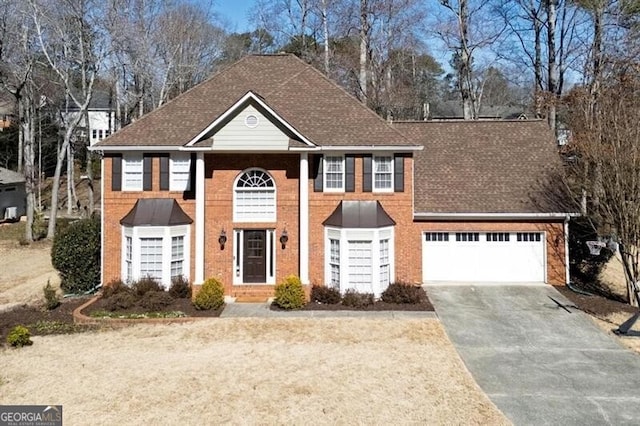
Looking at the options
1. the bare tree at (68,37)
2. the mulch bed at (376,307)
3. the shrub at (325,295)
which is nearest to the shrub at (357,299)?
the mulch bed at (376,307)

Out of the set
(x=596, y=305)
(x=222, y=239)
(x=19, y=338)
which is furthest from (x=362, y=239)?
(x=19, y=338)

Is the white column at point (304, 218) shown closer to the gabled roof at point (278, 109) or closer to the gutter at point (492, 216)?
the gabled roof at point (278, 109)

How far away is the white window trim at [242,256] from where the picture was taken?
16.5m

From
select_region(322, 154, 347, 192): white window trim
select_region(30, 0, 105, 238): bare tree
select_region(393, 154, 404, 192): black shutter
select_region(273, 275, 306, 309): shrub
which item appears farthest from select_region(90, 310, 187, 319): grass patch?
select_region(30, 0, 105, 238): bare tree

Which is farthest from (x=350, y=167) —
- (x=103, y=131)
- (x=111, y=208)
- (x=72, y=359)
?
(x=103, y=131)

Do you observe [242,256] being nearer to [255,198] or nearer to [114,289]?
[255,198]

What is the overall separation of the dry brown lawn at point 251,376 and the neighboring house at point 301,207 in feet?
11.2

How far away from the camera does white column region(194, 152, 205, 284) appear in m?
15.7

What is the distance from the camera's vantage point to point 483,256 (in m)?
17.8

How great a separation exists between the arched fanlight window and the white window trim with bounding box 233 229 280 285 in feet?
1.91

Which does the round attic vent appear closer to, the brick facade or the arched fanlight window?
the brick facade

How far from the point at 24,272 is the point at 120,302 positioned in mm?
10780

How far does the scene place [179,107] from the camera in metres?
18.3

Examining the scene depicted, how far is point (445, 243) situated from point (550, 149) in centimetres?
641
